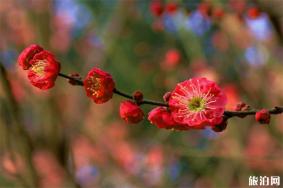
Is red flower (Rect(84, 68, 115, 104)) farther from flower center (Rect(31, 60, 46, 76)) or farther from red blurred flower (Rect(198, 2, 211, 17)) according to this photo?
red blurred flower (Rect(198, 2, 211, 17))

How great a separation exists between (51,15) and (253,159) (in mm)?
1643

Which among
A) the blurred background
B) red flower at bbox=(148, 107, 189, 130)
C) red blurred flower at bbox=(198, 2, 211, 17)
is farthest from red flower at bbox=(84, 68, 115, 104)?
red blurred flower at bbox=(198, 2, 211, 17)

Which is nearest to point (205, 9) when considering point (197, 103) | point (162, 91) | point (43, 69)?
point (197, 103)

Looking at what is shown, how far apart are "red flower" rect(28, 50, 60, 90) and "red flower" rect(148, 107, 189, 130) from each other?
0.23 m

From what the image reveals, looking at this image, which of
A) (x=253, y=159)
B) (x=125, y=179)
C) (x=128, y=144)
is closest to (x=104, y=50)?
(x=125, y=179)

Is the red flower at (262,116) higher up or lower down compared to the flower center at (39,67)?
lower down

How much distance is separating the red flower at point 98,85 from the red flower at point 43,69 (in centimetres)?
8

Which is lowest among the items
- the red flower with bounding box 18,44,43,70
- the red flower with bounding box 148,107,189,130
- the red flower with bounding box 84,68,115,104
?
the red flower with bounding box 148,107,189,130

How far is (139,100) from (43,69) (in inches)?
8.4

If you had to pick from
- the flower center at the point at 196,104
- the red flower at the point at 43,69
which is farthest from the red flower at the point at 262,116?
the red flower at the point at 43,69

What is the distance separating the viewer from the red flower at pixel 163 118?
1062 millimetres

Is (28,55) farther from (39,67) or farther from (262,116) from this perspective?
(262,116)

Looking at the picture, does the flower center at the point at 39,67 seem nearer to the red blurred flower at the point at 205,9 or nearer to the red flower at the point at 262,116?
the red flower at the point at 262,116

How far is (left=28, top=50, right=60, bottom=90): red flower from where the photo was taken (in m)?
1.07
